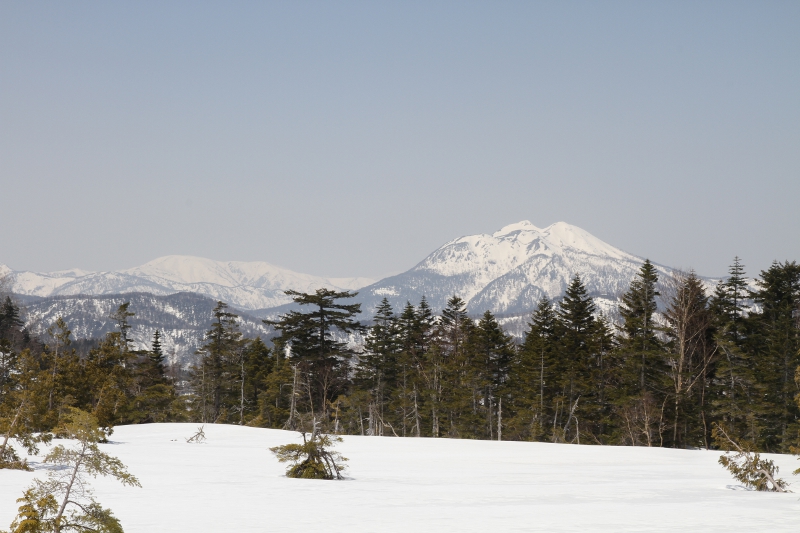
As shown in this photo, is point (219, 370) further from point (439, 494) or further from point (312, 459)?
point (439, 494)

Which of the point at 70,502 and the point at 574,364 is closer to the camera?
the point at 70,502

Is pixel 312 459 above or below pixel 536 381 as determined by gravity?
below

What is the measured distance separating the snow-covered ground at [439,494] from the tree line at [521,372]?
34.7 ft

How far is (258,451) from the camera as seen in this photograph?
28.3 m

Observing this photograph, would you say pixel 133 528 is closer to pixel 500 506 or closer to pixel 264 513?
pixel 264 513

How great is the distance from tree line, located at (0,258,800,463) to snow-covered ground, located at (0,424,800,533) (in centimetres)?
1056

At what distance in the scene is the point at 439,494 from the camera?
16141 millimetres

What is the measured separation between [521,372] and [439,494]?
1447 inches

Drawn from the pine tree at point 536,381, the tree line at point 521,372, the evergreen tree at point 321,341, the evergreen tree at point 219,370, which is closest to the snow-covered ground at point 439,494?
the tree line at point 521,372

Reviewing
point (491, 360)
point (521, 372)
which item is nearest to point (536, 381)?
point (521, 372)

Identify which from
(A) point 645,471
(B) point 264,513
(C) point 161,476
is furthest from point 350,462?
(B) point 264,513

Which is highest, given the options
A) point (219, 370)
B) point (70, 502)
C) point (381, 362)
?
point (381, 362)

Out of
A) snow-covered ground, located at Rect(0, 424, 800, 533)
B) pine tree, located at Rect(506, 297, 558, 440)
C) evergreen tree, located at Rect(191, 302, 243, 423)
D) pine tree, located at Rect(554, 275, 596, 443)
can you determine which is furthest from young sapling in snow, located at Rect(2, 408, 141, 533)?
evergreen tree, located at Rect(191, 302, 243, 423)

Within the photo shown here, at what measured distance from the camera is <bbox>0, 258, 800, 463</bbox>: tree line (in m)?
40.8
